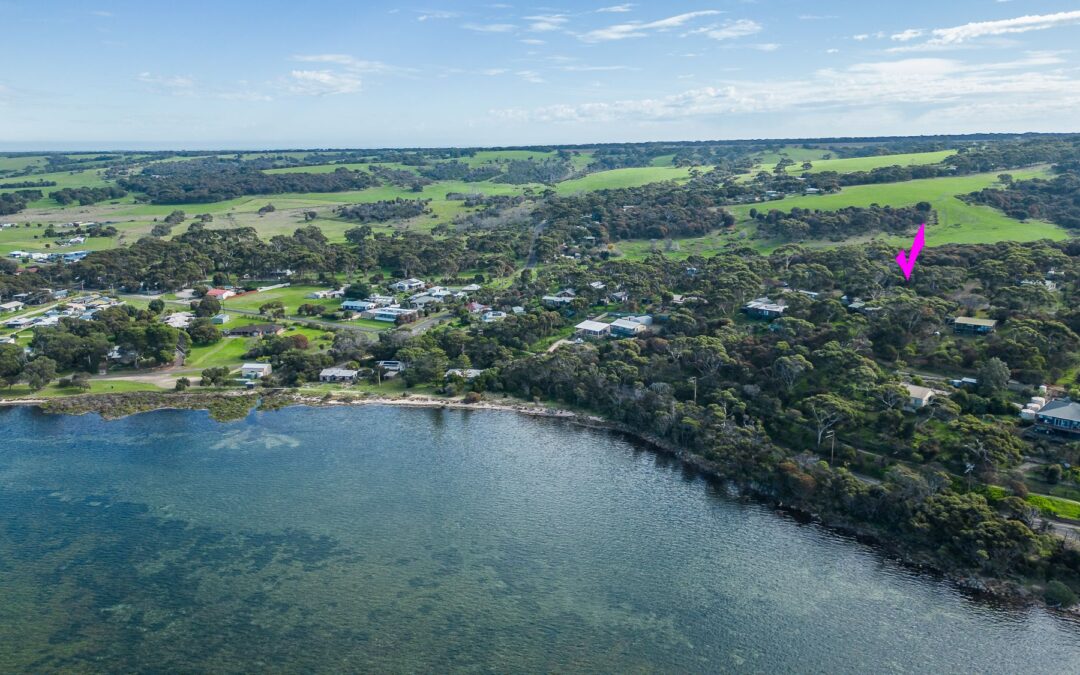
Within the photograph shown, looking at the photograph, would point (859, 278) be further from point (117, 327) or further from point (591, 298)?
point (117, 327)

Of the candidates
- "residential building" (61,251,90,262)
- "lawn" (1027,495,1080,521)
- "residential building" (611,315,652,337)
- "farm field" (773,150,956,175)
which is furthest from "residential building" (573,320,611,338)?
"farm field" (773,150,956,175)

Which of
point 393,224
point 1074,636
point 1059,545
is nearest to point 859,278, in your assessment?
point 1059,545

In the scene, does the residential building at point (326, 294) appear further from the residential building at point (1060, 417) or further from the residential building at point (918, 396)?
the residential building at point (1060, 417)

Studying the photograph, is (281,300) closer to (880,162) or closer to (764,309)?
(764,309)

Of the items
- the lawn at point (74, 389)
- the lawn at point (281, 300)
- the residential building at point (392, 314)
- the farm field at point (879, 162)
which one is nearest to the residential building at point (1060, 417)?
the residential building at point (392, 314)

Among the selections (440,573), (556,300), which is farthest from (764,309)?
(440,573)

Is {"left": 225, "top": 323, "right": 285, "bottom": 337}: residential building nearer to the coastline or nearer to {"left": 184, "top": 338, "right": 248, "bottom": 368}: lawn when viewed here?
{"left": 184, "top": 338, "right": 248, "bottom": 368}: lawn
